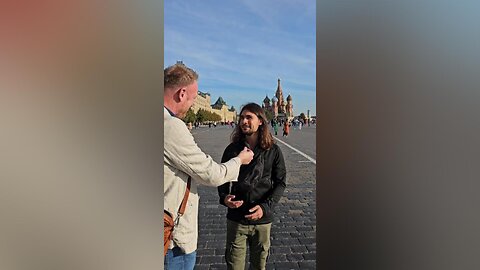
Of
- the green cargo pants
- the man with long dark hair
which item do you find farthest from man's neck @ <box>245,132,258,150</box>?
the green cargo pants

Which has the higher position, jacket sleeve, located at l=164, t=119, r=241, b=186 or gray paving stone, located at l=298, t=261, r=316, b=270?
jacket sleeve, located at l=164, t=119, r=241, b=186

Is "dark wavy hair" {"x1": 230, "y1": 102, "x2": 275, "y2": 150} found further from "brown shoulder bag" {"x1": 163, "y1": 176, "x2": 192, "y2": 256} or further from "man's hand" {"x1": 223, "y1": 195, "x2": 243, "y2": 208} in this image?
"brown shoulder bag" {"x1": 163, "y1": 176, "x2": 192, "y2": 256}

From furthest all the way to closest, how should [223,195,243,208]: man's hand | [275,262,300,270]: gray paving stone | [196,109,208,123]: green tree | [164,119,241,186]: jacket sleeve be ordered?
1. [196,109,208,123]: green tree
2. [275,262,300,270]: gray paving stone
3. [223,195,243,208]: man's hand
4. [164,119,241,186]: jacket sleeve

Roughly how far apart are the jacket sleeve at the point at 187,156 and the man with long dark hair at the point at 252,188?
71cm

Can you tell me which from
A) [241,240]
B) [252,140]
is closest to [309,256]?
[241,240]

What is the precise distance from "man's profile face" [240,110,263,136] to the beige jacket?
61 cm

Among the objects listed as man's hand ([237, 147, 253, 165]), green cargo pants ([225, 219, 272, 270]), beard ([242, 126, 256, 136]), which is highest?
beard ([242, 126, 256, 136])

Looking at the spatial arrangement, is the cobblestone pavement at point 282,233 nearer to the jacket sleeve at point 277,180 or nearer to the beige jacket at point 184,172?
the jacket sleeve at point 277,180

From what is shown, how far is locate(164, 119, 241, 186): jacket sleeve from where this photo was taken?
5.32 ft
